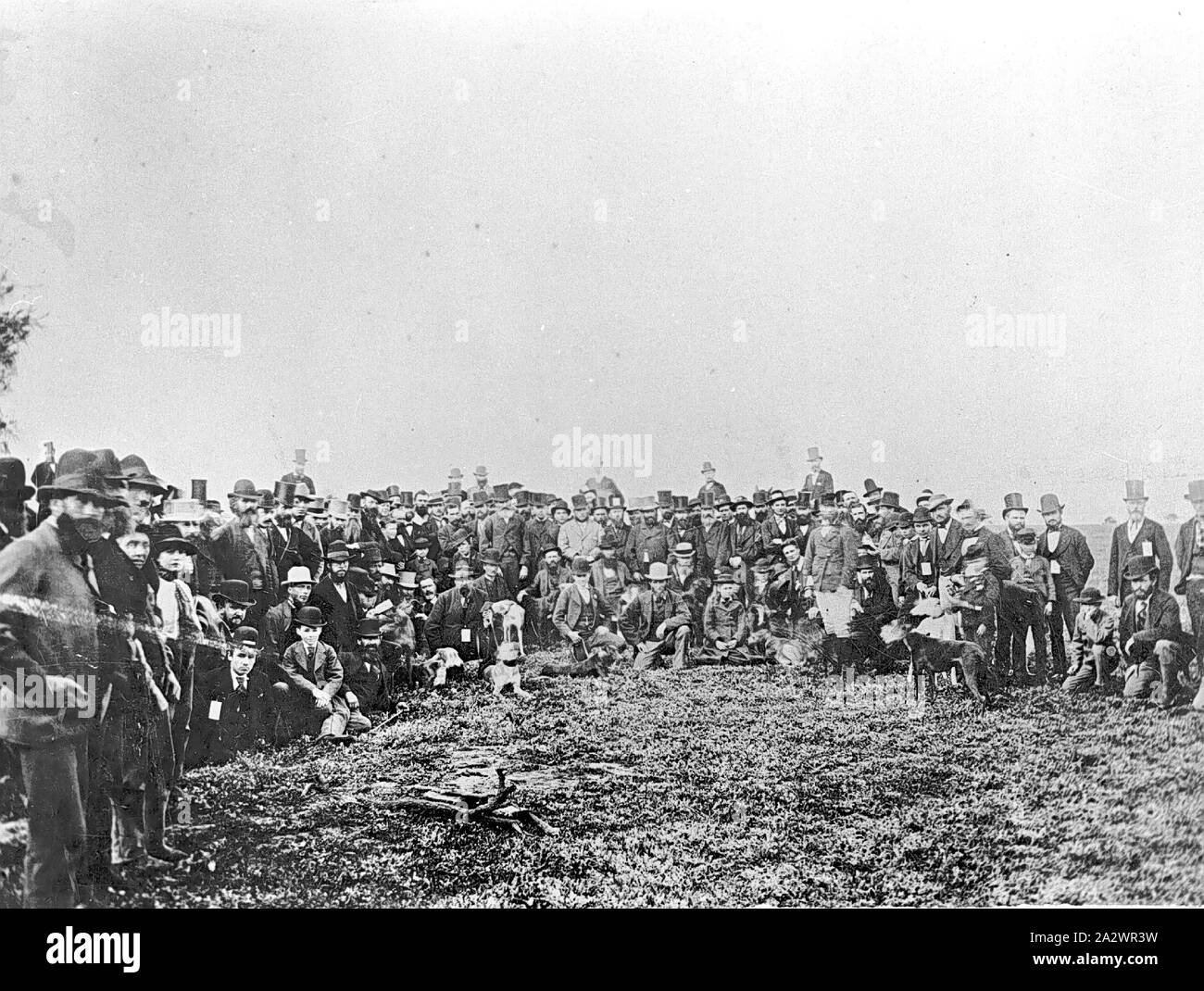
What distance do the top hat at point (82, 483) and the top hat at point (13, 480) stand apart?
7 cm

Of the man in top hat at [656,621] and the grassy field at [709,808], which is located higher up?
the man in top hat at [656,621]

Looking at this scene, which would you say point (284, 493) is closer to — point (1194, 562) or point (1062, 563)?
point (1062, 563)

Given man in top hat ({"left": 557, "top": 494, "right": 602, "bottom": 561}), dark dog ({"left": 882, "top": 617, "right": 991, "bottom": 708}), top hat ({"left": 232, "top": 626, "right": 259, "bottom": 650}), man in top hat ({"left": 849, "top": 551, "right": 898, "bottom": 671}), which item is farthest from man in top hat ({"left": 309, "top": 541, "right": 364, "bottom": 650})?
dark dog ({"left": 882, "top": 617, "right": 991, "bottom": 708})

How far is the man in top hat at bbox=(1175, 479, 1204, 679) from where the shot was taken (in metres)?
4.77

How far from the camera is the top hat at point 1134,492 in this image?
4773 millimetres

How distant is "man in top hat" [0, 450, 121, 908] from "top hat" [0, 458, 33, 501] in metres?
0.18

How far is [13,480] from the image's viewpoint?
15.3 ft

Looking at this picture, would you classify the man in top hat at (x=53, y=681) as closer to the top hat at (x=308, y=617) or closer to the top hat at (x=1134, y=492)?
the top hat at (x=308, y=617)

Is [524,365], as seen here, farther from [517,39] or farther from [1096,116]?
[1096,116]

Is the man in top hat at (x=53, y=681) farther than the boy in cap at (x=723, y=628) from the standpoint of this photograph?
No

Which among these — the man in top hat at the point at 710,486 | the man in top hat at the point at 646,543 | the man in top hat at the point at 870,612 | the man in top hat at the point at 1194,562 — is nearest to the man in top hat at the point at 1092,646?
the man in top hat at the point at 1194,562

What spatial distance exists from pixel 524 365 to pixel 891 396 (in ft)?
5.50

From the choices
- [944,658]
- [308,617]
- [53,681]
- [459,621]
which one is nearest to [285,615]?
[308,617]

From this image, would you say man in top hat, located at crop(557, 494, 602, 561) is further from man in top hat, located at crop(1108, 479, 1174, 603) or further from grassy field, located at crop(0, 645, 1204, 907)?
man in top hat, located at crop(1108, 479, 1174, 603)
